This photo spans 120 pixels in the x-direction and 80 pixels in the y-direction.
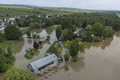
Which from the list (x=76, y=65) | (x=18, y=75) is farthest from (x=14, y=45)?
(x=18, y=75)

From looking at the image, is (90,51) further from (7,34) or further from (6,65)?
(7,34)

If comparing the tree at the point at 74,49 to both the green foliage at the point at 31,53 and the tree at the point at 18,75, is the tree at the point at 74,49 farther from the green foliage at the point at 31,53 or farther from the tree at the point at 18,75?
the tree at the point at 18,75

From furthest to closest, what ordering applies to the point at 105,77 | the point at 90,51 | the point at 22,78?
the point at 90,51 → the point at 105,77 → the point at 22,78

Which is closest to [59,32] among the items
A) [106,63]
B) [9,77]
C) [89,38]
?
[89,38]

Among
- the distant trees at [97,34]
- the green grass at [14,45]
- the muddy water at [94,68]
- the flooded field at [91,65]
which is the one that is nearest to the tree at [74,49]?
the flooded field at [91,65]

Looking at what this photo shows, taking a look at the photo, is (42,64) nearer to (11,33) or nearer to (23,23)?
(11,33)

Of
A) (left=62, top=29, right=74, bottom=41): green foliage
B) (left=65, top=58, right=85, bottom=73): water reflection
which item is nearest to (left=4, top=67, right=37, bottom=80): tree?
(left=65, top=58, right=85, bottom=73): water reflection

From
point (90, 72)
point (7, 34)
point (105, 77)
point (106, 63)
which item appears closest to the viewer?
point (105, 77)
